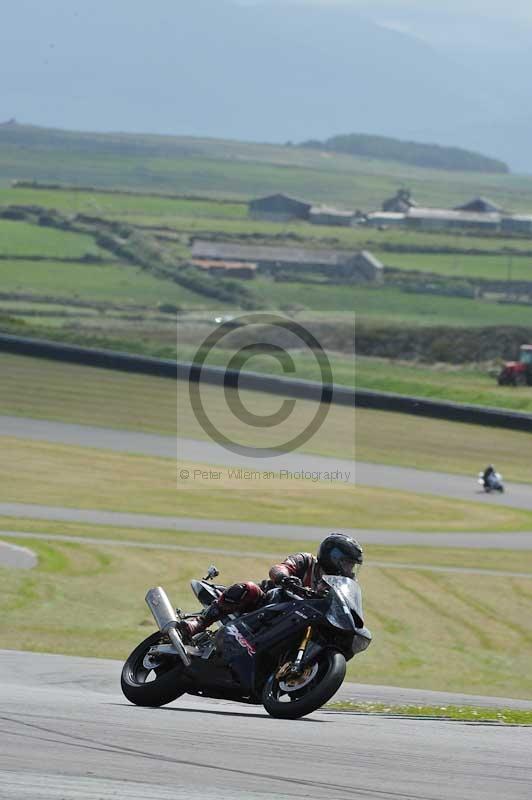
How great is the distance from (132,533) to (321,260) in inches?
Result: 3777

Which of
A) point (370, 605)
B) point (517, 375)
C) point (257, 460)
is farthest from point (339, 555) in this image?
point (517, 375)

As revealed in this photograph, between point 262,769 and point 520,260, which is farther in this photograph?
point 520,260

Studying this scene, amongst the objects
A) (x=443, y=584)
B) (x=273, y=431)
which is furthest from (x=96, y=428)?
(x=443, y=584)

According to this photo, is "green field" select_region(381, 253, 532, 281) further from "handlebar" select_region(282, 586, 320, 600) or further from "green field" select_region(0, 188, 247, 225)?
"handlebar" select_region(282, 586, 320, 600)

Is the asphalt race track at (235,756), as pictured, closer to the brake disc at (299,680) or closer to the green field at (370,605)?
the brake disc at (299,680)

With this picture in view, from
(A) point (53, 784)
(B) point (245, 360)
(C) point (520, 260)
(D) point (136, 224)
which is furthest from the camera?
(D) point (136, 224)

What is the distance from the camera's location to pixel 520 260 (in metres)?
137

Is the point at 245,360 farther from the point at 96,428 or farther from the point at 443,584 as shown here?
the point at 443,584

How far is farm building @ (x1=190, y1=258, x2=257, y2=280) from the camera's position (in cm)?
11900

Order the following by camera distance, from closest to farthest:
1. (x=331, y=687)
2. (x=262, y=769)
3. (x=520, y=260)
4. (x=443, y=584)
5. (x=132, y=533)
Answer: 1. (x=262, y=769)
2. (x=331, y=687)
3. (x=443, y=584)
4. (x=132, y=533)
5. (x=520, y=260)

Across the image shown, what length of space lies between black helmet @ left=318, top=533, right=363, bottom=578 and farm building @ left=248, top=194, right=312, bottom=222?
173420 millimetres

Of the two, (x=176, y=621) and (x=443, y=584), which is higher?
(x=176, y=621)

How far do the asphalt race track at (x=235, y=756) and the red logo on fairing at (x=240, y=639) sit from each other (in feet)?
1.73

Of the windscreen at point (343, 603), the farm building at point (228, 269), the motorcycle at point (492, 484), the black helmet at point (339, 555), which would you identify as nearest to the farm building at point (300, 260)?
the farm building at point (228, 269)
